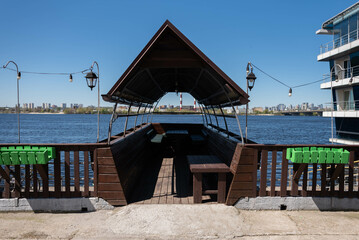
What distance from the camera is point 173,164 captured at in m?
11.4

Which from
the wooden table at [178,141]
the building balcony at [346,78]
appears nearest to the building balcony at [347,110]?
the building balcony at [346,78]

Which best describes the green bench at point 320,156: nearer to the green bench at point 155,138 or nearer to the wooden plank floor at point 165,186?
the wooden plank floor at point 165,186

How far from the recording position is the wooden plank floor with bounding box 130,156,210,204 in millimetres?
6957

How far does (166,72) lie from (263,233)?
20.3 ft

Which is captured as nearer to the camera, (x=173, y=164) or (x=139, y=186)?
(x=139, y=186)

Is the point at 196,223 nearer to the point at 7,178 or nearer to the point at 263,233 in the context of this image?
the point at 263,233

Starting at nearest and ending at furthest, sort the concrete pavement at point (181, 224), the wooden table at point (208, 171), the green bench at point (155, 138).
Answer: the concrete pavement at point (181, 224)
the wooden table at point (208, 171)
the green bench at point (155, 138)

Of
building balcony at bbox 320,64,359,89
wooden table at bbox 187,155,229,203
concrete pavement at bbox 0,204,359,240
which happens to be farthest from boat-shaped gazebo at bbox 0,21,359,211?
building balcony at bbox 320,64,359,89

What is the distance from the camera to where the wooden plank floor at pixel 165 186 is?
6957 mm

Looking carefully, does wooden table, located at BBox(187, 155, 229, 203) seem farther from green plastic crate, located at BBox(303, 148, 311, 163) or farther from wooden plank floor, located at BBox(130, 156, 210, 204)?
green plastic crate, located at BBox(303, 148, 311, 163)

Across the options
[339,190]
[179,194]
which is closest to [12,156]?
[179,194]

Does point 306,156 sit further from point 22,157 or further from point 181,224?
point 22,157

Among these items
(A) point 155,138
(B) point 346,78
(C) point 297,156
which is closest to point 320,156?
(C) point 297,156

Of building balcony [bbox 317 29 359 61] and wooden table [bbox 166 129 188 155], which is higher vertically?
building balcony [bbox 317 29 359 61]
